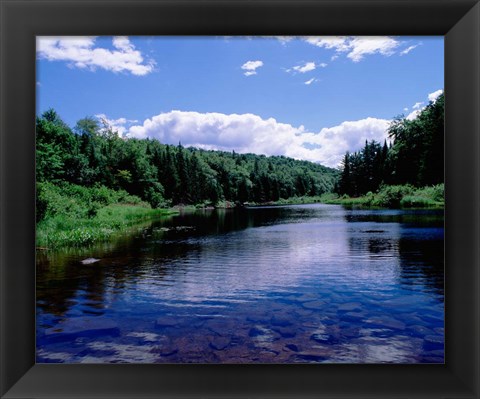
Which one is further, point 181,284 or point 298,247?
point 298,247

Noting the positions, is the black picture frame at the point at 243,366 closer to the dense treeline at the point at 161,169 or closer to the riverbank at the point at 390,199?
the dense treeline at the point at 161,169

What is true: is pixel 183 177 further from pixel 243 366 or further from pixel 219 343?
pixel 243 366

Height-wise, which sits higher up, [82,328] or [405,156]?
[405,156]

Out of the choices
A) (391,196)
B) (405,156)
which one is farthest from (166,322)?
(405,156)

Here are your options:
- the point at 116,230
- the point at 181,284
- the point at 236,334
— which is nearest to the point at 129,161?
the point at 116,230

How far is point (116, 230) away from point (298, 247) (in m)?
3.26

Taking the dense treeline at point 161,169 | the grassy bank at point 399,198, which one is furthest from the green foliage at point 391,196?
the dense treeline at point 161,169

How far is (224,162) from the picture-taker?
6.68m

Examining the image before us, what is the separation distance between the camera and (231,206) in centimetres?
680

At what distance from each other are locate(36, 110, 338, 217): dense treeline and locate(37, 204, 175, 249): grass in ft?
0.92

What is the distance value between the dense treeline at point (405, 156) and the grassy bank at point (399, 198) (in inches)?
6.5

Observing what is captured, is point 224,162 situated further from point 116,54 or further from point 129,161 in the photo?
point 116,54

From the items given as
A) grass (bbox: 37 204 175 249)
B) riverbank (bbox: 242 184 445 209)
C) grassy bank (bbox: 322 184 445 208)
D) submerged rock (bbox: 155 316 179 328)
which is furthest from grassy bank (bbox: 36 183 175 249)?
grassy bank (bbox: 322 184 445 208)

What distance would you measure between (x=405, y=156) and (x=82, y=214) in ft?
22.8
